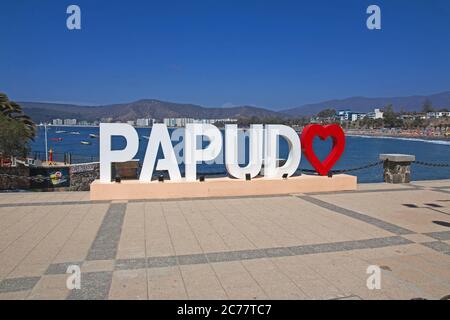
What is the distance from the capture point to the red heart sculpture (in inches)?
530

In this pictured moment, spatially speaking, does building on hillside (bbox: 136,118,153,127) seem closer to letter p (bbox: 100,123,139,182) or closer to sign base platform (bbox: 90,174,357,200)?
letter p (bbox: 100,123,139,182)

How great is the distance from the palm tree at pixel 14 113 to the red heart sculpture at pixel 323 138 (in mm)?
37621

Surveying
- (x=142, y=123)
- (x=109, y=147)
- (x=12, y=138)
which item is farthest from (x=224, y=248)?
(x=142, y=123)

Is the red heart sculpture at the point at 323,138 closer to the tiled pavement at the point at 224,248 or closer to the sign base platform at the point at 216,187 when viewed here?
the sign base platform at the point at 216,187

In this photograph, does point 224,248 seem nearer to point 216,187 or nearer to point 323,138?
point 216,187

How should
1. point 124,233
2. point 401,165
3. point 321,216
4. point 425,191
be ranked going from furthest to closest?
point 401,165, point 425,191, point 321,216, point 124,233

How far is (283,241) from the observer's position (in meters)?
7.54

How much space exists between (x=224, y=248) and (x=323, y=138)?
7787 millimetres

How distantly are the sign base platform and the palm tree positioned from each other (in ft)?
117

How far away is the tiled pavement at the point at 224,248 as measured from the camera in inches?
208

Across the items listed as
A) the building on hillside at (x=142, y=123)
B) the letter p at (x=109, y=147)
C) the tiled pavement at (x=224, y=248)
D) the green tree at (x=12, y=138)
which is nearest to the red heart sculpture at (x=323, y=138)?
the tiled pavement at (x=224, y=248)
